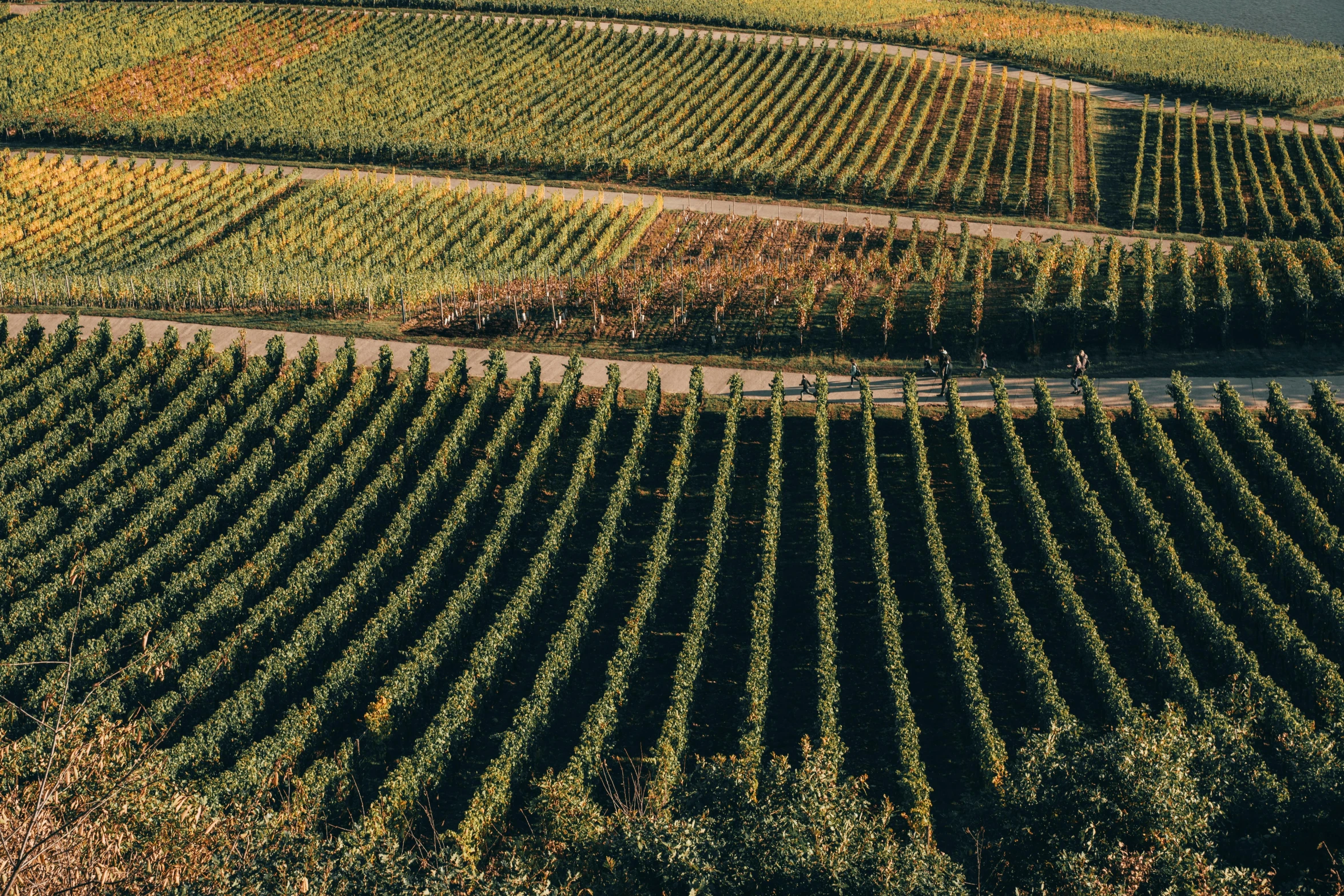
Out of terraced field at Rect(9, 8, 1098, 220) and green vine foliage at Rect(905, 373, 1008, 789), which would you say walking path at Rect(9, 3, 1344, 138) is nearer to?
terraced field at Rect(9, 8, 1098, 220)

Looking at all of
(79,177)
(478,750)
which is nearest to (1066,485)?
(478,750)

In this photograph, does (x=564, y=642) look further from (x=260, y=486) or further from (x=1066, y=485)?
(x=1066, y=485)

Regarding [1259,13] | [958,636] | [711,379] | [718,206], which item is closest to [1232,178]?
[718,206]

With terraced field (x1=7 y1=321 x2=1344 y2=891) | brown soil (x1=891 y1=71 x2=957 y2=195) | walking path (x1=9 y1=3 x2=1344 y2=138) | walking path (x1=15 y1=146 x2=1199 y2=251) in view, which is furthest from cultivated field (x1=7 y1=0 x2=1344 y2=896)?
walking path (x1=9 y1=3 x2=1344 y2=138)

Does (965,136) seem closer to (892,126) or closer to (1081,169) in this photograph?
(892,126)

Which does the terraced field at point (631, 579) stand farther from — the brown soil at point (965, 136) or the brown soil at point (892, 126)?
the brown soil at point (892, 126)
